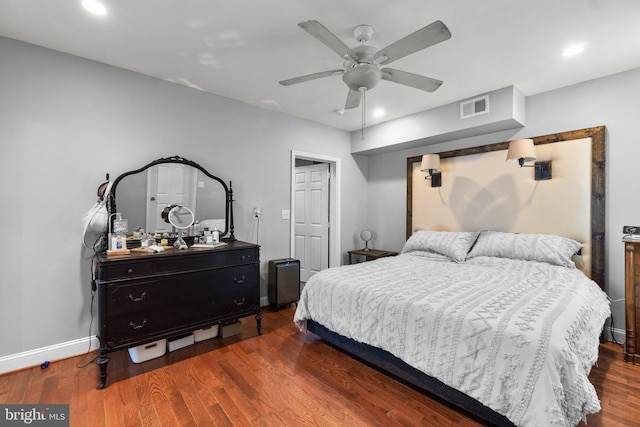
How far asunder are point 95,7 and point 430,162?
3.59 m

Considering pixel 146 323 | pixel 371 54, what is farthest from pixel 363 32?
pixel 146 323

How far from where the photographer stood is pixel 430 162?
3.87 m

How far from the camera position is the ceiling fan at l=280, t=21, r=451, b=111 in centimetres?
165

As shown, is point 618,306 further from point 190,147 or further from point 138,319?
point 190,147

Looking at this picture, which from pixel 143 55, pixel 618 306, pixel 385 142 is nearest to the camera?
pixel 143 55

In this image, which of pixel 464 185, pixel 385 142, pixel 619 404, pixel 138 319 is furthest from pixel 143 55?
pixel 619 404

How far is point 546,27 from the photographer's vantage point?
2.09 m

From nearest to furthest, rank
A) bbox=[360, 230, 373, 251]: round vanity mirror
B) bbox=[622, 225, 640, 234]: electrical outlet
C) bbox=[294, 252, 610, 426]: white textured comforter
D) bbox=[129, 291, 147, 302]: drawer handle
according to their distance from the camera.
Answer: bbox=[294, 252, 610, 426]: white textured comforter
bbox=[129, 291, 147, 302]: drawer handle
bbox=[622, 225, 640, 234]: electrical outlet
bbox=[360, 230, 373, 251]: round vanity mirror

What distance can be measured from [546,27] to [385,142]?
7.52 feet

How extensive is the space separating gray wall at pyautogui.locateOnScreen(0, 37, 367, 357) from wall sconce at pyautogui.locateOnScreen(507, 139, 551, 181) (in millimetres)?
3285

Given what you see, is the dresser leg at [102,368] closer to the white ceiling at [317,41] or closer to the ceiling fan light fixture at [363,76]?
the white ceiling at [317,41]

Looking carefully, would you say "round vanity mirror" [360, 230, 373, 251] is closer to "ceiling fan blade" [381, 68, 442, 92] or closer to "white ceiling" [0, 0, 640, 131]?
"white ceiling" [0, 0, 640, 131]

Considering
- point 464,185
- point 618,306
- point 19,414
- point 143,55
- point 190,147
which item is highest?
point 143,55

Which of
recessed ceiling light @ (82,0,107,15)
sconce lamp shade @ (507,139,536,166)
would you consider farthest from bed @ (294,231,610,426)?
recessed ceiling light @ (82,0,107,15)
